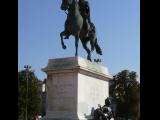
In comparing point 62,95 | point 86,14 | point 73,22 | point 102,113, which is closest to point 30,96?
point 86,14

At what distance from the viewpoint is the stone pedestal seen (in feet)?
50.1

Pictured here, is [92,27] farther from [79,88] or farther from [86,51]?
[79,88]

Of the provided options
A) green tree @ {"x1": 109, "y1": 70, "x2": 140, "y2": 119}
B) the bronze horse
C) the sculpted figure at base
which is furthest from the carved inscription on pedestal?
green tree @ {"x1": 109, "y1": 70, "x2": 140, "y2": 119}

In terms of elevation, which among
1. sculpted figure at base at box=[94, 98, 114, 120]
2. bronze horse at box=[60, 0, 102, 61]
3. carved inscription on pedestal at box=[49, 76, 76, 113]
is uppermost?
bronze horse at box=[60, 0, 102, 61]

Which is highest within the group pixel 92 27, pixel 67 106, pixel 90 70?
pixel 92 27

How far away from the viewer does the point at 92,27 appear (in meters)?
17.8

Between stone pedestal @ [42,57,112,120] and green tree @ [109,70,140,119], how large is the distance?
3715cm

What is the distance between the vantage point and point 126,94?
63781 millimetres

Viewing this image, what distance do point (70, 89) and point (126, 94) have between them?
49024mm

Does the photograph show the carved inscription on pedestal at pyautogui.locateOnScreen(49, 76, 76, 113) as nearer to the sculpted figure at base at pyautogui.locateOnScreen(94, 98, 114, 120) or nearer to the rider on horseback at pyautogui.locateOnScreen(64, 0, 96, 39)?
the sculpted figure at base at pyautogui.locateOnScreen(94, 98, 114, 120)
